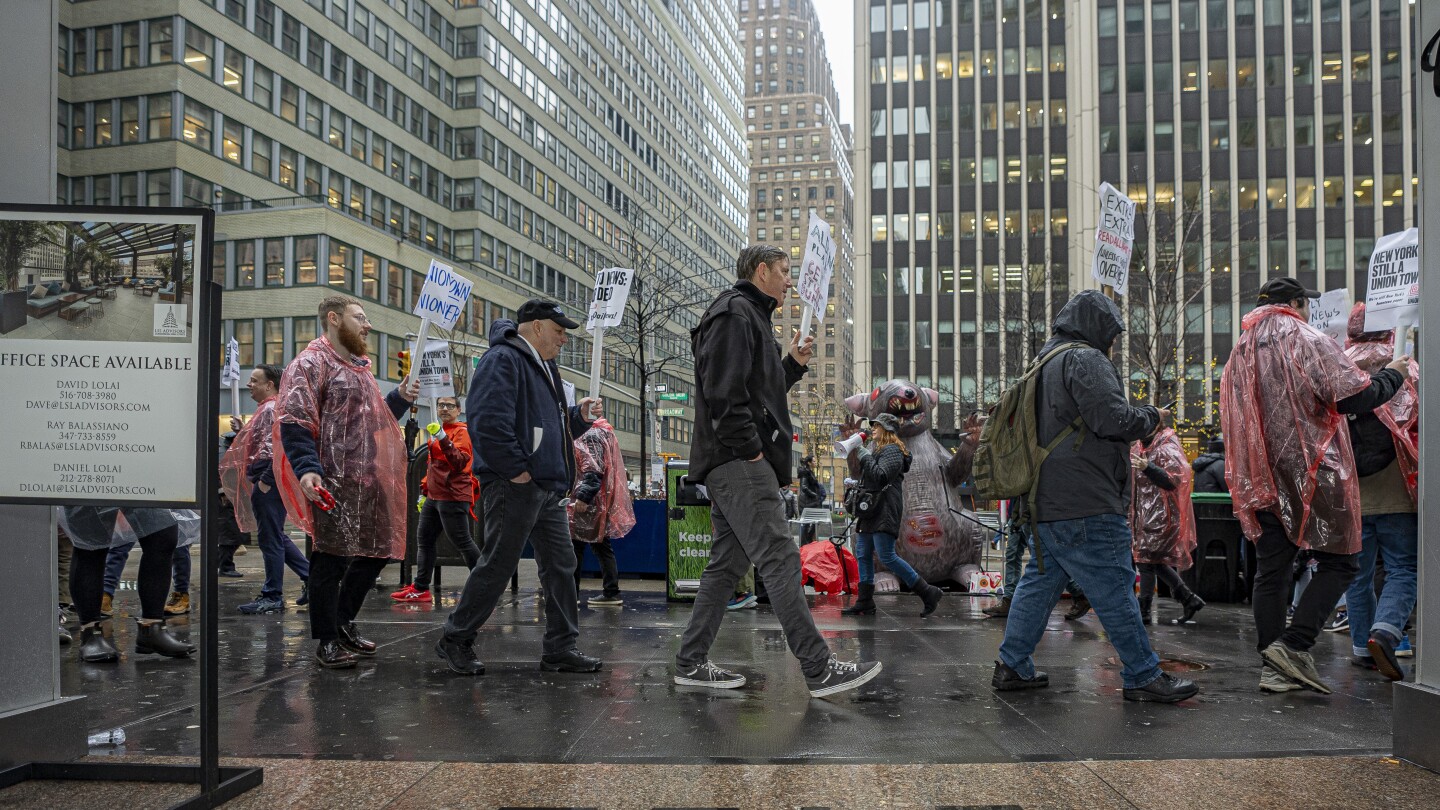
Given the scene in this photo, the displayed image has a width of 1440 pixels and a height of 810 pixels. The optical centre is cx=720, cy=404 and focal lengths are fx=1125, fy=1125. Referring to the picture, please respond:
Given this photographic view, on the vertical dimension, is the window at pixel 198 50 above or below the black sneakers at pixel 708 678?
above

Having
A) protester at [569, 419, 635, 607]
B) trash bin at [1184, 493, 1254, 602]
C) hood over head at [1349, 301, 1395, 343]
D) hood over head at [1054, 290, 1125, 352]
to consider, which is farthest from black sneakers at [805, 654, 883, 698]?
trash bin at [1184, 493, 1254, 602]

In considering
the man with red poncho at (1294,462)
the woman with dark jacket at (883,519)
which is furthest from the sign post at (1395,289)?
the woman with dark jacket at (883,519)

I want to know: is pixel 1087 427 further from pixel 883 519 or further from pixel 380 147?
pixel 380 147

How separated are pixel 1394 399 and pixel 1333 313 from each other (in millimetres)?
2978

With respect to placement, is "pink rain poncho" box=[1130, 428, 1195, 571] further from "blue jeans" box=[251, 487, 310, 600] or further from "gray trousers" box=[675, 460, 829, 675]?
"blue jeans" box=[251, 487, 310, 600]

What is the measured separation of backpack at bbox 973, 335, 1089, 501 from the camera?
208 inches

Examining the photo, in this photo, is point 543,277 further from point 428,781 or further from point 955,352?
point 428,781

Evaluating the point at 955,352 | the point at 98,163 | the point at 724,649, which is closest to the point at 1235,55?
the point at 955,352

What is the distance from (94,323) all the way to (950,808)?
9.85 ft

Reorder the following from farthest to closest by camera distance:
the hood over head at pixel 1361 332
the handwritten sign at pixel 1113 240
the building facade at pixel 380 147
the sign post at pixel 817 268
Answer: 1. the building facade at pixel 380 147
2. the handwritten sign at pixel 1113 240
3. the sign post at pixel 817 268
4. the hood over head at pixel 1361 332

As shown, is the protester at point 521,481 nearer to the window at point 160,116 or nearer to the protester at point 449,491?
the protester at point 449,491

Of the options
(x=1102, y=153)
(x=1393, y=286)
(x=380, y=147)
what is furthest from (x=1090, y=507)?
(x=1102, y=153)

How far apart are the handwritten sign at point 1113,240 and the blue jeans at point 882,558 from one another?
280cm

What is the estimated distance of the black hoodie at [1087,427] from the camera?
16.6 ft
